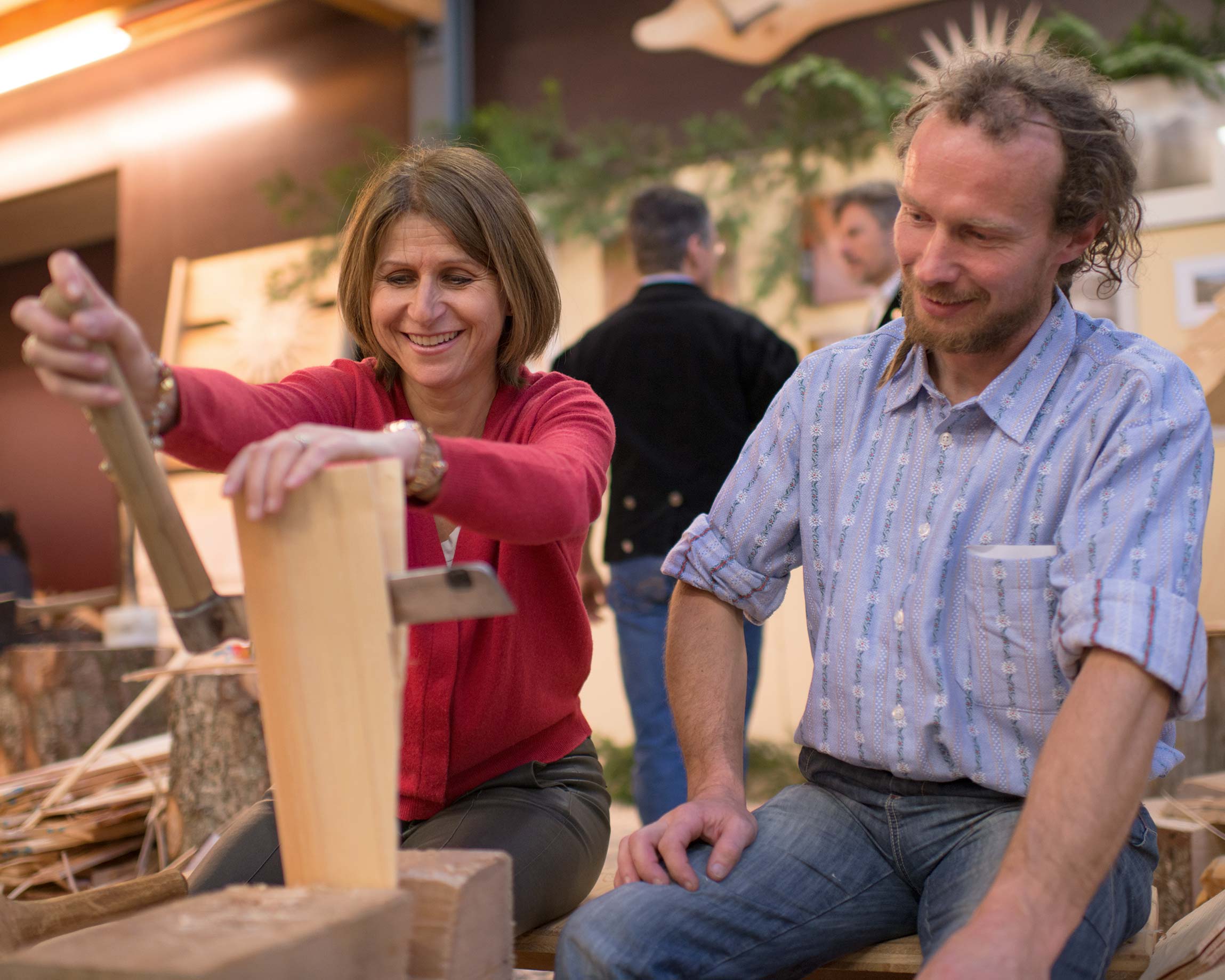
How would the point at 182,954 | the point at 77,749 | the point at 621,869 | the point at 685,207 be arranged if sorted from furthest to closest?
the point at 77,749
the point at 685,207
the point at 621,869
the point at 182,954

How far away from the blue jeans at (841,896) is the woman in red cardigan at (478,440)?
20 cm

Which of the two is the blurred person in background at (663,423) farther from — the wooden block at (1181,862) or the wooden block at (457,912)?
the wooden block at (457,912)

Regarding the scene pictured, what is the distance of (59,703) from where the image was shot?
4465 millimetres

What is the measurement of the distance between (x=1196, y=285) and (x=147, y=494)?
161 inches

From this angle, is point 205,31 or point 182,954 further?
point 205,31

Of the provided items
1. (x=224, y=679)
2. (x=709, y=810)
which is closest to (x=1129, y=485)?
(x=709, y=810)

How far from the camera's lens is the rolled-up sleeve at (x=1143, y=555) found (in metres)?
1.27

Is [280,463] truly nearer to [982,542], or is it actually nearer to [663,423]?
[982,542]

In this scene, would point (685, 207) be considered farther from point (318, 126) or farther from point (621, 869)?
point (318, 126)

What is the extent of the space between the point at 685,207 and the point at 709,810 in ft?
7.93

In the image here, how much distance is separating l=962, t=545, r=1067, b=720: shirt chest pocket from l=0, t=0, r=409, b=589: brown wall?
5.40 meters

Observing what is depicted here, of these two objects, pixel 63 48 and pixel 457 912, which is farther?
pixel 63 48

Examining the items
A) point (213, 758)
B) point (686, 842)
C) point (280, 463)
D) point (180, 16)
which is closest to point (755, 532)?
point (686, 842)

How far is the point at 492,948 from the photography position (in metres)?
1.19
